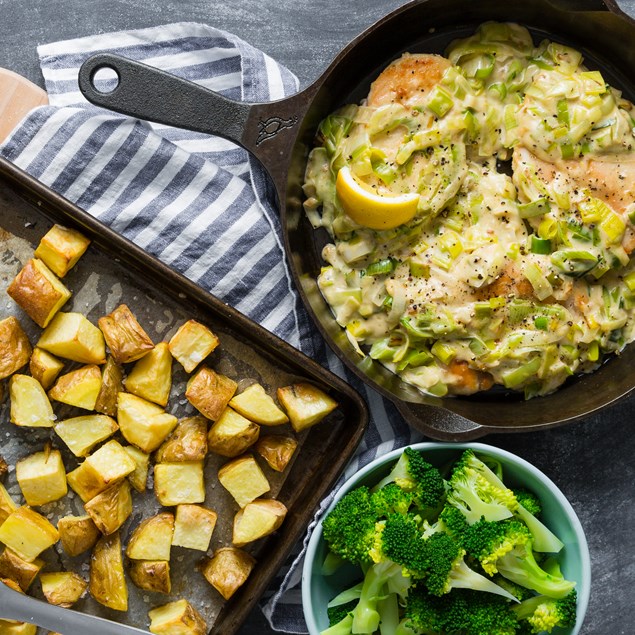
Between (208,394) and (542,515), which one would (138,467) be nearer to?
(208,394)

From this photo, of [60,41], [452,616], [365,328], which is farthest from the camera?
[60,41]

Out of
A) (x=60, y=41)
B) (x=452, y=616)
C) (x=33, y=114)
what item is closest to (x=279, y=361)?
(x=452, y=616)

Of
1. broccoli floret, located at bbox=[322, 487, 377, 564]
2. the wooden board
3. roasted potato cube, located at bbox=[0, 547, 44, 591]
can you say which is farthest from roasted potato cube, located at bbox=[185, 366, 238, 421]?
the wooden board

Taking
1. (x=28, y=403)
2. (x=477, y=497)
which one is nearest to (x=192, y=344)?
(x=28, y=403)

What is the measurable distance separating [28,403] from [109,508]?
1.38 feet

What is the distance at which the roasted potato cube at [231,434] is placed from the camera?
2.50m

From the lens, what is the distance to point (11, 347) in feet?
8.16

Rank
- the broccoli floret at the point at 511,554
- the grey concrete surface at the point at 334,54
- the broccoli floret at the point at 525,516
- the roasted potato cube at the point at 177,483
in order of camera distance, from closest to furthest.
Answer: the broccoli floret at the point at 511,554 → the broccoli floret at the point at 525,516 → the roasted potato cube at the point at 177,483 → the grey concrete surface at the point at 334,54

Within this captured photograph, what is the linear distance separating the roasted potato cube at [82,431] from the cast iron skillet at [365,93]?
0.79 m

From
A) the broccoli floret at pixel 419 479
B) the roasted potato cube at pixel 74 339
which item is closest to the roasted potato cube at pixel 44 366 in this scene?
the roasted potato cube at pixel 74 339

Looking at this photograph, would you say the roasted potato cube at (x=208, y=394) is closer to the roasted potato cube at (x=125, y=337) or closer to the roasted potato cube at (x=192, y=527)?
the roasted potato cube at (x=125, y=337)

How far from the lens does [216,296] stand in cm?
263

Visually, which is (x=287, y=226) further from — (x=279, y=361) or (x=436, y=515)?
(x=436, y=515)

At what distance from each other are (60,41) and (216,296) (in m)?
1.09
